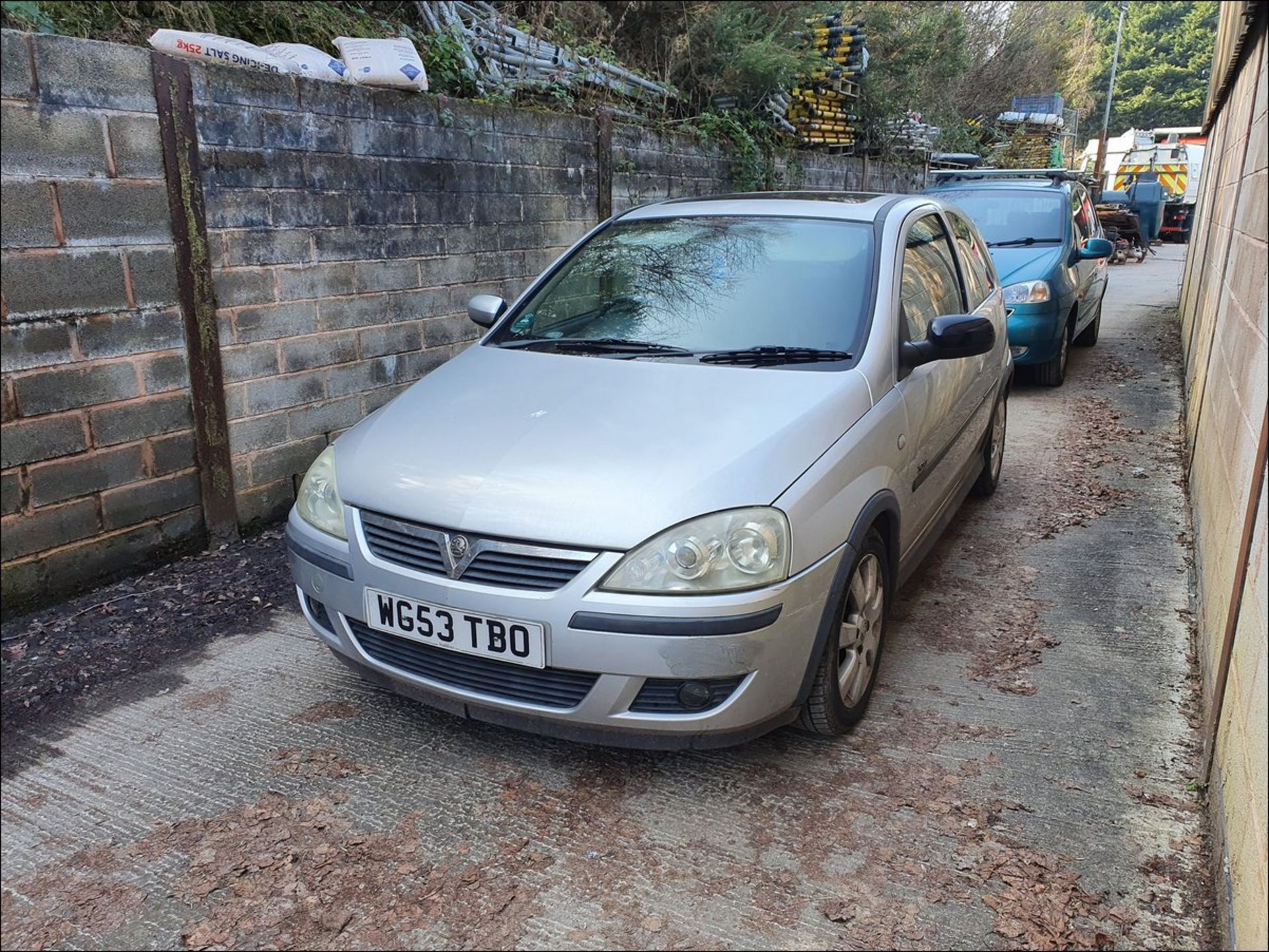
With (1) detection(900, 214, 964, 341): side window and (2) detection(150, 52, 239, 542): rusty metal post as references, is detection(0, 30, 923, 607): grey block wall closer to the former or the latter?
(2) detection(150, 52, 239, 542): rusty metal post

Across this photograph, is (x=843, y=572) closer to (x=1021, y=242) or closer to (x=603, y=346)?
(x=603, y=346)

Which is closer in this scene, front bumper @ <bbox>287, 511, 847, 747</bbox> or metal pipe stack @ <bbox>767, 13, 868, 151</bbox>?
front bumper @ <bbox>287, 511, 847, 747</bbox>

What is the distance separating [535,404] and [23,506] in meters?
2.18

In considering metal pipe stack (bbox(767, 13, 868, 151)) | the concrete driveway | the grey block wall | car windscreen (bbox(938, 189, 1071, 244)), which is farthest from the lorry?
the concrete driveway

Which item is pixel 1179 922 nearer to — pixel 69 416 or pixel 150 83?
pixel 69 416

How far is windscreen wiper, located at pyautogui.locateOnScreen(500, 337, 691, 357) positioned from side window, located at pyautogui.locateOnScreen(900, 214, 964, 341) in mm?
903

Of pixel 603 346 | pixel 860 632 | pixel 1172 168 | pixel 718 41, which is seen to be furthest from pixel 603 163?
pixel 1172 168

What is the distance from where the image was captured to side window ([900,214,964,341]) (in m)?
3.81

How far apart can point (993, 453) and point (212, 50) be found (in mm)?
4519

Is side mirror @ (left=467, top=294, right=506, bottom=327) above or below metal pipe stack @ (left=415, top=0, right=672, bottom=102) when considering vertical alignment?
below

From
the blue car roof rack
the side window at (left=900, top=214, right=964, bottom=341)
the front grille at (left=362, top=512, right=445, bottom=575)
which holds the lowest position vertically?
the front grille at (left=362, top=512, right=445, bottom=575)

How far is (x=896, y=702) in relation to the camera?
3.43 m

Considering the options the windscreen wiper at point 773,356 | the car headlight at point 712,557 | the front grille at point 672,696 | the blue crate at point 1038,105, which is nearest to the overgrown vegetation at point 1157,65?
the blue crate at point 1038,105

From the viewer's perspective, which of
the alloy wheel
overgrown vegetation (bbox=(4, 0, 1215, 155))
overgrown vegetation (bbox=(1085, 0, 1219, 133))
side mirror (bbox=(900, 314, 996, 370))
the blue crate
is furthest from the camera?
overgrown vegetation (bbox=(1085, 0, 1219, 133))
